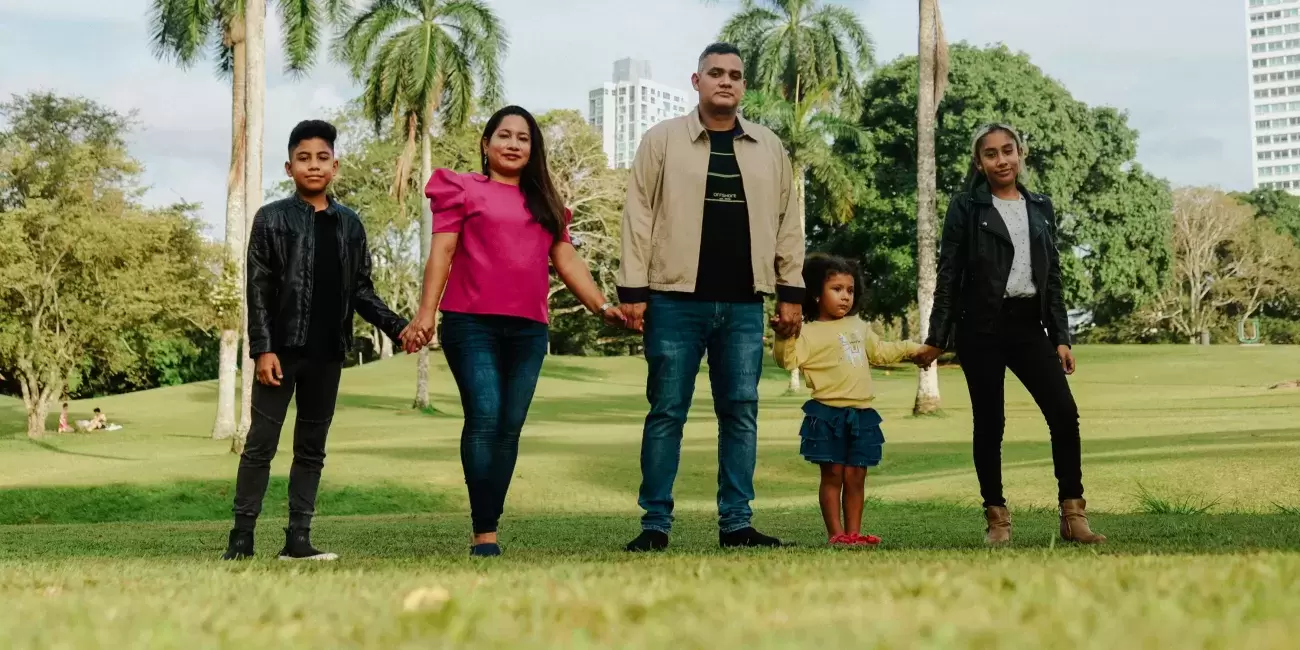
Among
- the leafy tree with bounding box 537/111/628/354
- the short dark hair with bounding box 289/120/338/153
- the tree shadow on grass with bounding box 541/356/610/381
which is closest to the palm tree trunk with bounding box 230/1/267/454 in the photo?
the short dark hair with bounding box 289/120/338/153

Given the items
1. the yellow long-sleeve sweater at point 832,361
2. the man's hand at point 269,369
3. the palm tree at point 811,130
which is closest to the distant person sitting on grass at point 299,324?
the man's hand at point 269,369

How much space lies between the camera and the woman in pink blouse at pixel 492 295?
19.3ft

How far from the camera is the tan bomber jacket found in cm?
604

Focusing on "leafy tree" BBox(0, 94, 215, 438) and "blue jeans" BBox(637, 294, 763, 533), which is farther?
"leafy tree" BBox(0, 94, 215, 438)

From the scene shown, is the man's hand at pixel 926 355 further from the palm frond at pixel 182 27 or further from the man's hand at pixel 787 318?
the palm frond at pixel 182 27

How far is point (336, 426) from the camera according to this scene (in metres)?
31.3

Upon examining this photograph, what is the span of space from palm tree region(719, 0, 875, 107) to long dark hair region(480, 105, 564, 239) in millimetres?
34378

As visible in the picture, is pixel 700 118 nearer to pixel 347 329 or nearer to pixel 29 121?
pixel 347 329

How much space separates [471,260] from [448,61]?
3058 centimetres

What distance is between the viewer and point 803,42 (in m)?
39.8

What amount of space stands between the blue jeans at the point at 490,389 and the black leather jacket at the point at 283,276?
0.45 m

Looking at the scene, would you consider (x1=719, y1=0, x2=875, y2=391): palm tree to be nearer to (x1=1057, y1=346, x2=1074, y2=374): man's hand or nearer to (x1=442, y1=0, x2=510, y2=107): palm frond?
(x1=442, y1=0, x2=510, y2=107): palm frond

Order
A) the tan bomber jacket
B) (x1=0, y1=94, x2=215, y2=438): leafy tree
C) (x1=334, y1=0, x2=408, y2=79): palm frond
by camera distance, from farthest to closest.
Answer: (x1=334, y1=0, x2=408, y2=79): palm frond
(x1=0, y1=94, x2=215, y2=438): leafy tree
the tan bomber jacket

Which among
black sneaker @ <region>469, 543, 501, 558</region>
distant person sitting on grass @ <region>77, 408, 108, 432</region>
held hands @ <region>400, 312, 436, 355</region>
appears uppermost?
held hands @ <region>400, 312, 436, 355</region>
